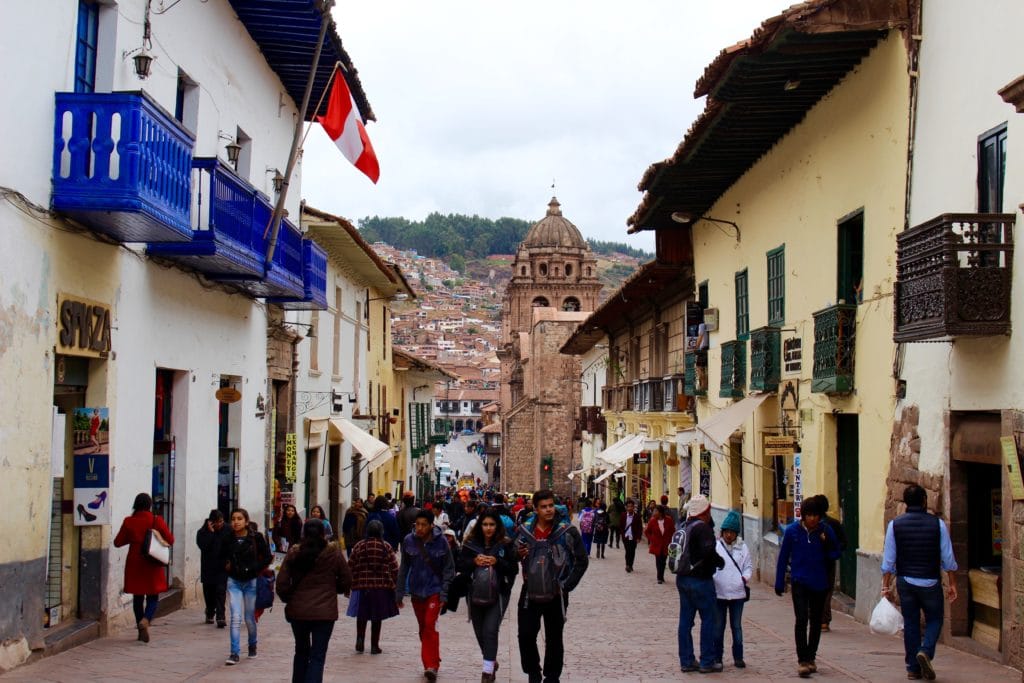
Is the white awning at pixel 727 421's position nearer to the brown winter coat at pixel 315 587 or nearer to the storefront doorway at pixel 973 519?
the storefront doorway at pixel 973 519

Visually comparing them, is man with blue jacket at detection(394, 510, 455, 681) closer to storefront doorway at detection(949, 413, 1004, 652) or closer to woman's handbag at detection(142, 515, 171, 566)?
woman's handbag at detection(142, 515, 171, 566)

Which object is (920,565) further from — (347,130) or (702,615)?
(347,130)

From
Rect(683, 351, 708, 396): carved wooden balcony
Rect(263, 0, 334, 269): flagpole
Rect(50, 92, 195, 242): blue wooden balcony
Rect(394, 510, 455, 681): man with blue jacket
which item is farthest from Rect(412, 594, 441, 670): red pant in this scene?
Rect(683, 351, 708, 396): carved wooden balcony

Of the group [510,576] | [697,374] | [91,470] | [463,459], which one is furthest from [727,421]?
[463,459]

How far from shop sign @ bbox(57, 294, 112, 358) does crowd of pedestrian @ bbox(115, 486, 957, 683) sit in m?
1.52

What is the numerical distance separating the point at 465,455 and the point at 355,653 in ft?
412

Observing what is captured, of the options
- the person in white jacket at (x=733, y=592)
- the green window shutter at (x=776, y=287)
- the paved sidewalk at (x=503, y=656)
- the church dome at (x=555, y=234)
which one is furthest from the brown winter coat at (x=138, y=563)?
the church dome at (x=555, y=234)

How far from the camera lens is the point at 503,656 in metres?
11.7

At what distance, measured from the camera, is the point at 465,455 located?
136875 millimetres

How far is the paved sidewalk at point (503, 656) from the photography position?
10.1 m

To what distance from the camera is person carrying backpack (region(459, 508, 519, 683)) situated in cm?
952

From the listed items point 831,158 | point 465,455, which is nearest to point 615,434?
point 831,158

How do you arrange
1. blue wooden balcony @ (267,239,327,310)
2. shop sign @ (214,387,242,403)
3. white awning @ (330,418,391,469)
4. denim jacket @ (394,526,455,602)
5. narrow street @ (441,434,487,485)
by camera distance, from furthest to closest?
narrow street @ (441,434,487,485) → white awning @ (330,418,391,469) → blue wooden balcony @ (267,239,327,310) → shop sign @ (214,387,242,403) → denim jacket @ (394,526,455,602)

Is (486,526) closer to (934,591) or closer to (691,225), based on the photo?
(934,591)
